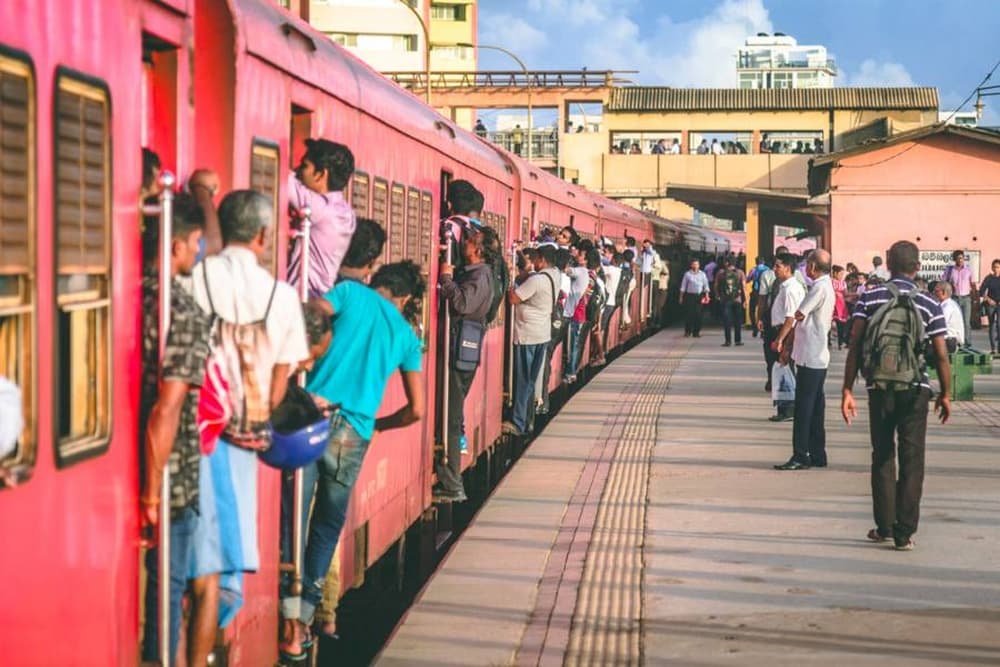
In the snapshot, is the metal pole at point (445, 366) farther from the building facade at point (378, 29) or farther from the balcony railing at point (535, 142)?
the building facade at point (378, 29)

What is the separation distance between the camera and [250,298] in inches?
219

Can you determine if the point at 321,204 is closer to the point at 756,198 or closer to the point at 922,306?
the point at 922,306

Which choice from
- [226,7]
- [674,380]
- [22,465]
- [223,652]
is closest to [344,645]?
[223,652]

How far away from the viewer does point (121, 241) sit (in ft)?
15.7

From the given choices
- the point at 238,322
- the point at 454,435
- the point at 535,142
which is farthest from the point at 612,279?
the point at 535,142

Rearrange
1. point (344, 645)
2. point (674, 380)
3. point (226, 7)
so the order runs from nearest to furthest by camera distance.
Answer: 1. point (226, 7)
2. point (344, 645)
3. point (674, 380)

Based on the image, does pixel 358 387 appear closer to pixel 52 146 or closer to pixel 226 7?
pixel 226 7

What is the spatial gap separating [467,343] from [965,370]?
1042 cm

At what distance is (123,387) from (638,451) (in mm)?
11101

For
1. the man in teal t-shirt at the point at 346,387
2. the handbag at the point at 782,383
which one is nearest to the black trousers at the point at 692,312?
the handbag at the point at 782,383

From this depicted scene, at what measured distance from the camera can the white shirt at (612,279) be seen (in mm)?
23969

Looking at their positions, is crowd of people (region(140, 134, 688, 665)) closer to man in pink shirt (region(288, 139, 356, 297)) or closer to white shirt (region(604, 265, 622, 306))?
man in pink shirt (region(288, 139, 356, 297))

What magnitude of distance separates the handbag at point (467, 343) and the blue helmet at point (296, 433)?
5.35m

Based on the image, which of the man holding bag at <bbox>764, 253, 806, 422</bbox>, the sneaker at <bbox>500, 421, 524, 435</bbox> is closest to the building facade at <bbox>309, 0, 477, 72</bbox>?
the man holding bag at <bbox>764, 253, 806, 422</bbox>
